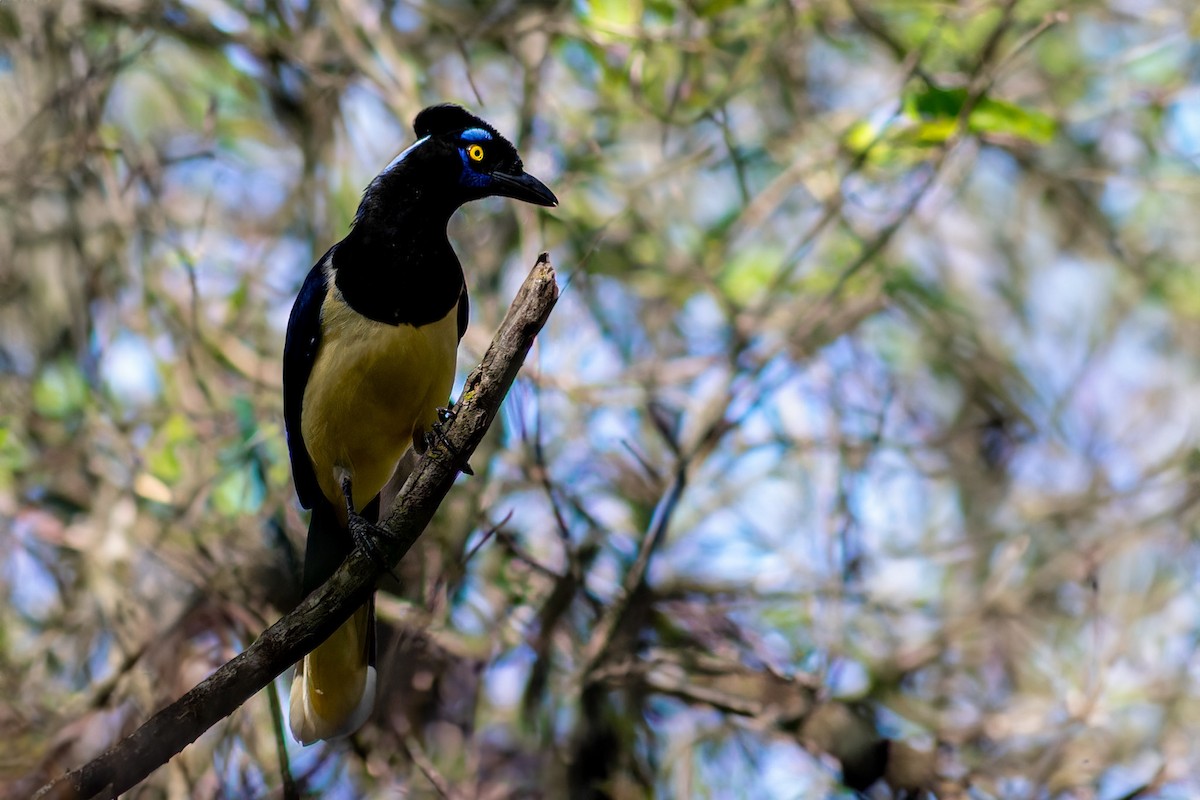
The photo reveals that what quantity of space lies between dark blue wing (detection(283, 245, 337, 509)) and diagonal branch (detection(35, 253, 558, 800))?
35.4 inches

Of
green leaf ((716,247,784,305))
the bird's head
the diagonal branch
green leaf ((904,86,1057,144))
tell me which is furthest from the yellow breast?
green leaf ((716,247,784,305))

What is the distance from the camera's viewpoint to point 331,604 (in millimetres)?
2713

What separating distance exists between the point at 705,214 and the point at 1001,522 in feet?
6.93

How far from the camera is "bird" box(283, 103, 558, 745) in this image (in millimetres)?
3361

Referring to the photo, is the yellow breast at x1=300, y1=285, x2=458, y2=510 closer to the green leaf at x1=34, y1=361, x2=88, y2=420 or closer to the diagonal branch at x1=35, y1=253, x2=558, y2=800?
the diagonal branch at x1=35, y1=253, x2=558, y2=800

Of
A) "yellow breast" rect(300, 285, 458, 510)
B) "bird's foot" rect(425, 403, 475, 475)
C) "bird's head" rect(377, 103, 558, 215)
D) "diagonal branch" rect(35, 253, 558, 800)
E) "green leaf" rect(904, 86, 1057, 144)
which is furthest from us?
"green leaf" rect(904, 86, 1057, 144)

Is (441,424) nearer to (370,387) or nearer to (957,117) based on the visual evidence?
(370,387)

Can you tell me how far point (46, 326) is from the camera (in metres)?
5.43

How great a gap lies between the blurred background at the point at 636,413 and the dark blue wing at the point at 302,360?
1.95 feet

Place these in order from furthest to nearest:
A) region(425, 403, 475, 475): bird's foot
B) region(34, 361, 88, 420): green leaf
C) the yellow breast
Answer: region(34, 361, 88, 420): green leaf < the yellow breast < region(425, 403, 475, 475): bird's foot

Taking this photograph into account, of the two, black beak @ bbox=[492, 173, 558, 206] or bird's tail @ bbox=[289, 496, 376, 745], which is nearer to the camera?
black beak @ bbox=[492, 173, 558, 206]

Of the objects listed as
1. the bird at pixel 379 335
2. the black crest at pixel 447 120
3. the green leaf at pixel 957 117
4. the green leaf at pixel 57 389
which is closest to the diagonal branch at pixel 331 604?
the bird at pixel 379 335

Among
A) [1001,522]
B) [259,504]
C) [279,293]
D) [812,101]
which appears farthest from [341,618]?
[812,101]

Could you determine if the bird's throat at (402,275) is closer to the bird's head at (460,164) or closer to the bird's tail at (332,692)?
the bird's head at (460,164)
